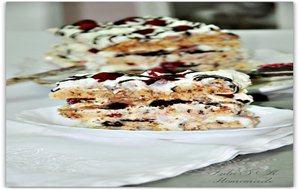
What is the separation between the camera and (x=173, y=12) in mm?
1989

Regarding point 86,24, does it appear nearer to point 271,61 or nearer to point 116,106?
point 116,106

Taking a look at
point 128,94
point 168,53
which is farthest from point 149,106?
point 168,53

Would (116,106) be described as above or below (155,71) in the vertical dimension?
below

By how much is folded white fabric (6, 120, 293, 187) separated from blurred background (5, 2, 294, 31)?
39 centimetres

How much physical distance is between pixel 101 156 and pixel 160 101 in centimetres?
28

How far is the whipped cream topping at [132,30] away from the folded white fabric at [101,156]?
0.36 m

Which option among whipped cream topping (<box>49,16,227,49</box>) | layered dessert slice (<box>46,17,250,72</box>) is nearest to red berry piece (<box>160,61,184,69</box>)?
layered dessert slice (<box>46,17,250,72</box>)

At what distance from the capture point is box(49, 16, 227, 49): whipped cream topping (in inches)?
77.2

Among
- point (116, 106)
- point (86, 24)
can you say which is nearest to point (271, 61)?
point (116, 106)

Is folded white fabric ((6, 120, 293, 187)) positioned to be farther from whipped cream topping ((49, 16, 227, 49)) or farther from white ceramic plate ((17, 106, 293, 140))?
whipped cream topping ((49, 16, 227, 49))

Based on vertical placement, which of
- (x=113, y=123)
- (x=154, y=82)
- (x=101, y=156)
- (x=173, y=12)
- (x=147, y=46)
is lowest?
(x=101, y=156)

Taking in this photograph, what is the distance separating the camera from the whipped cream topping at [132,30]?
1961 mm

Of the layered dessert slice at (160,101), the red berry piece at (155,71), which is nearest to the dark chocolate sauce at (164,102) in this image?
the layered dessert slice at (160,101)

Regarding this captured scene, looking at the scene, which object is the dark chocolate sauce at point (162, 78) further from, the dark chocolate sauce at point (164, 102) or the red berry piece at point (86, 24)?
the red berry piece at point (86, 24)
